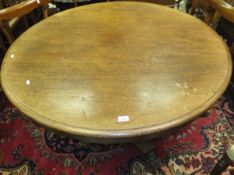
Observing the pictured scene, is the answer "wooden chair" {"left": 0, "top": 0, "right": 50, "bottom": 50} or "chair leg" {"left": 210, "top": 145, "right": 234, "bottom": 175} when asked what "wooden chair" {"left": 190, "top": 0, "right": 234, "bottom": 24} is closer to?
"chair leg" {"left": 210, "top": 145, "right": 234, "bottom": 175}

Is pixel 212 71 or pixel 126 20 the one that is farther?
pixel 126 20

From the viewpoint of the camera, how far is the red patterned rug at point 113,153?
124 cm

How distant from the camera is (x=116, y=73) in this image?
32.2 inches

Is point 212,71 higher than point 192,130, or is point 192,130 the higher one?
point 212,71

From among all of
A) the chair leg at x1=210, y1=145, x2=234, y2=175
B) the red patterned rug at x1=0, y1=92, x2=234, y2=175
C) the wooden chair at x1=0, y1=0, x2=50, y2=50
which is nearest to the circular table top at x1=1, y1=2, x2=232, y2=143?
the wooden chair at x1=0, y1=0, x2=50, y2=50

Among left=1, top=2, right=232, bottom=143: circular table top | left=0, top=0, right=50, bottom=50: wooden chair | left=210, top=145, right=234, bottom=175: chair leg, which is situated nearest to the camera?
left=1, top=2, right=232, bottom=143: circular table top

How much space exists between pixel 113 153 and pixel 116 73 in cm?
69

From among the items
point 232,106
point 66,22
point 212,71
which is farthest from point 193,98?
point 232,106

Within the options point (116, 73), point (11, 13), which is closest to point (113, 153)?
point (116, 73)

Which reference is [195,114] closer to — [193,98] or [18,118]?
[193,98]

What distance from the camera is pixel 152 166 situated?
1.25 meters

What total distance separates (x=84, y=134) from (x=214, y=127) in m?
1.13

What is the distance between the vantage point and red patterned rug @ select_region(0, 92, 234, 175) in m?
1.24

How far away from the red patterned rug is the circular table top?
610 mm
